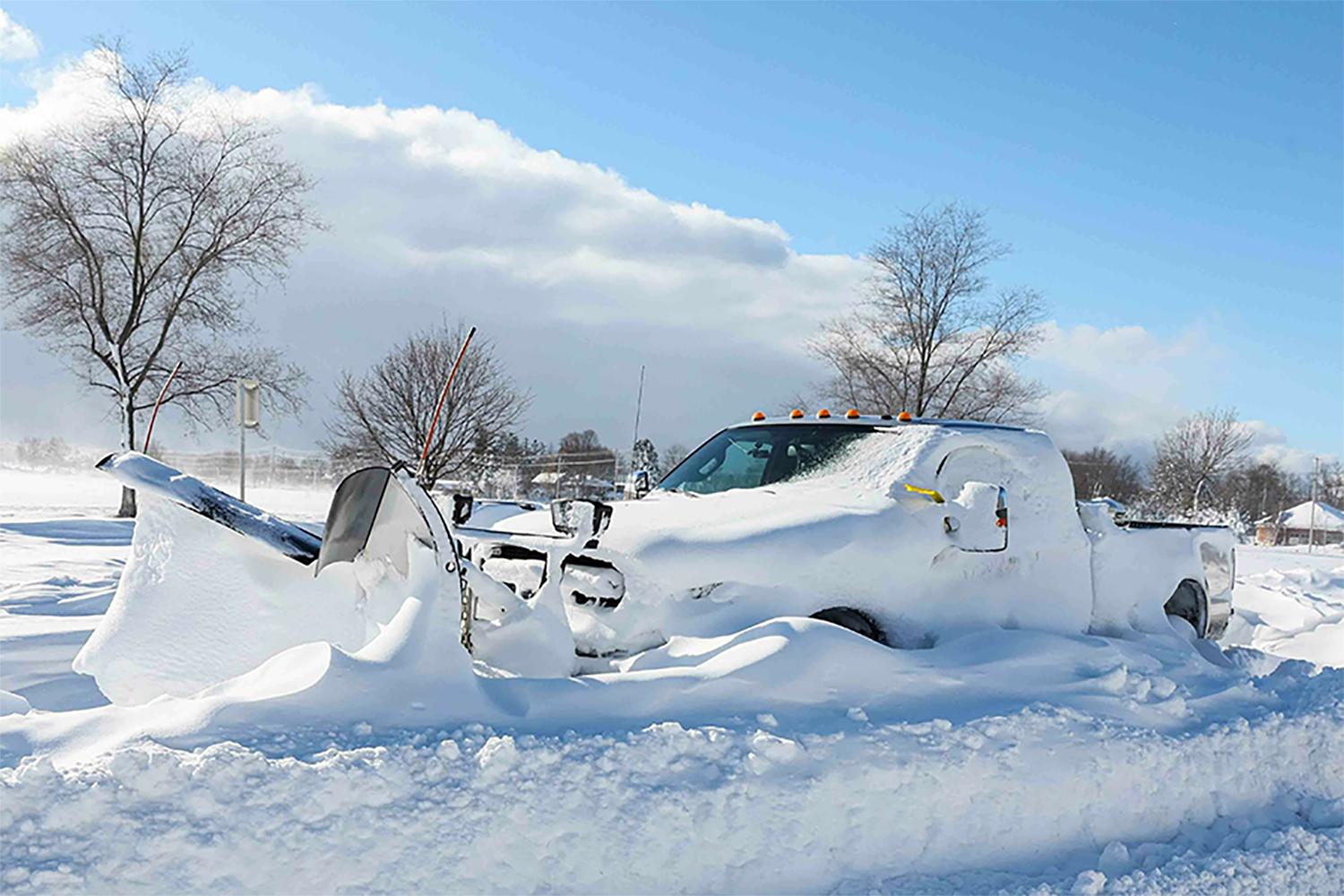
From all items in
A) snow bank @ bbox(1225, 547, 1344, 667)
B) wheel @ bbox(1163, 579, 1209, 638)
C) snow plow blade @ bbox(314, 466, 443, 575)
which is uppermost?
snow plow blade @ bbox(314, 466, 443, 575)

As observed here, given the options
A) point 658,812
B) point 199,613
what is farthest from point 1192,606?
point 199,613

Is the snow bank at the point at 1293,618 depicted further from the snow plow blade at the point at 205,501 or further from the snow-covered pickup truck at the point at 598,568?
the snow plow blade at the point at 205,501

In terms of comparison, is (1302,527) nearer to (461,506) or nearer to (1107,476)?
(1107,476)

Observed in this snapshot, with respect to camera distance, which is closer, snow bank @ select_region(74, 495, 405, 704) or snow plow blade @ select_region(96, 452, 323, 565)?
snow plow blade @ select_region(96, 452, 323, 565)

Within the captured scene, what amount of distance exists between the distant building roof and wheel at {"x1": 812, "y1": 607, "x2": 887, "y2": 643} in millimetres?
66059

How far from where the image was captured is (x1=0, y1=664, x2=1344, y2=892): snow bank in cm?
298

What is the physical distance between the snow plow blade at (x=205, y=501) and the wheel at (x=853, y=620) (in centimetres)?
236

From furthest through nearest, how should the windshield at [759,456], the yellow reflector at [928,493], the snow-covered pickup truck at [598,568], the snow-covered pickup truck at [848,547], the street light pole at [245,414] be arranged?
the street light pole at [245,414] < the windshield at [759,456] < the yellow reflector at [928,493] < the snow-covered pickup truck at [848,547] < the snow-covered pickup truck at [598,568]

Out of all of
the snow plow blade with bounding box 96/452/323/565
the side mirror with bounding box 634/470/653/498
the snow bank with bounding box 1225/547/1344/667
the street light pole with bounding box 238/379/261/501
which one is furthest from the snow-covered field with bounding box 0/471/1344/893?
the street light pole with bounding box 238/379/261/501

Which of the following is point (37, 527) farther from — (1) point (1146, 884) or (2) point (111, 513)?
(1) point (1146, 884)

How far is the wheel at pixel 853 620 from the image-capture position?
199 inches

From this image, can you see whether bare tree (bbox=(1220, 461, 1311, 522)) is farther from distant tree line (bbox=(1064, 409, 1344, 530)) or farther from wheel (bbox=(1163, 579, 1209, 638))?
wheel (bbox=(1163, 579, 1209, 638))

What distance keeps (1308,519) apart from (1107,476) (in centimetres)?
1681

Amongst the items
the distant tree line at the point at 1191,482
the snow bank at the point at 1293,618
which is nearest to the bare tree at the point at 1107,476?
the distant tree line at the point at 1191,482
